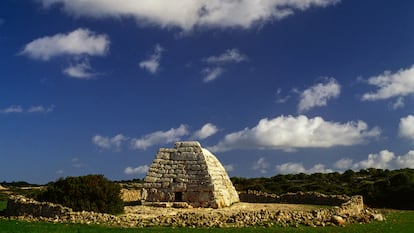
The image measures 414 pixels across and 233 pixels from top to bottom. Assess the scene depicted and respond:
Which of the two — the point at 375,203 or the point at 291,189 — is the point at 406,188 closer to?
the point at 375,203

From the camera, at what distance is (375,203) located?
34.8 meters

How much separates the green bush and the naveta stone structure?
4139 mm

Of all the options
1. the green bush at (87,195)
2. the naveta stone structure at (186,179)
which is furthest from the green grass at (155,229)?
the naveta stone structure at (186,179)

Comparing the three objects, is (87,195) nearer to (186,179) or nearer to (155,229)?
(186,179)

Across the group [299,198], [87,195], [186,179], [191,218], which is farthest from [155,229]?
[299,198]

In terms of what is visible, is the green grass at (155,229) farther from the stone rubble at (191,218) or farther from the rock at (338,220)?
the stone rubble at (191,218)

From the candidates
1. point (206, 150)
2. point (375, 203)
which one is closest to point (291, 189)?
point (375, 203)

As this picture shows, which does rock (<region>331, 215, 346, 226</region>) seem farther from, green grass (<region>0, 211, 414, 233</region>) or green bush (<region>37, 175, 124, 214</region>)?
green bush (<region>37, 175, 124, 214</region>)

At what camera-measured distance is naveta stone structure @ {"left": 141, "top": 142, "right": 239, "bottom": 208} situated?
90.9 feet

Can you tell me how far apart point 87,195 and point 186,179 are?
6302 mm

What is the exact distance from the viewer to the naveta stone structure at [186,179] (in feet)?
90.9

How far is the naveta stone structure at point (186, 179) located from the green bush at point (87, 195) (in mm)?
4139

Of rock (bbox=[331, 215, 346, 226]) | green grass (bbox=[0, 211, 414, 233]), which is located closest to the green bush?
green grass (bbox=[0, 211, 414, 233])

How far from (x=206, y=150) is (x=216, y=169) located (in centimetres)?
137
